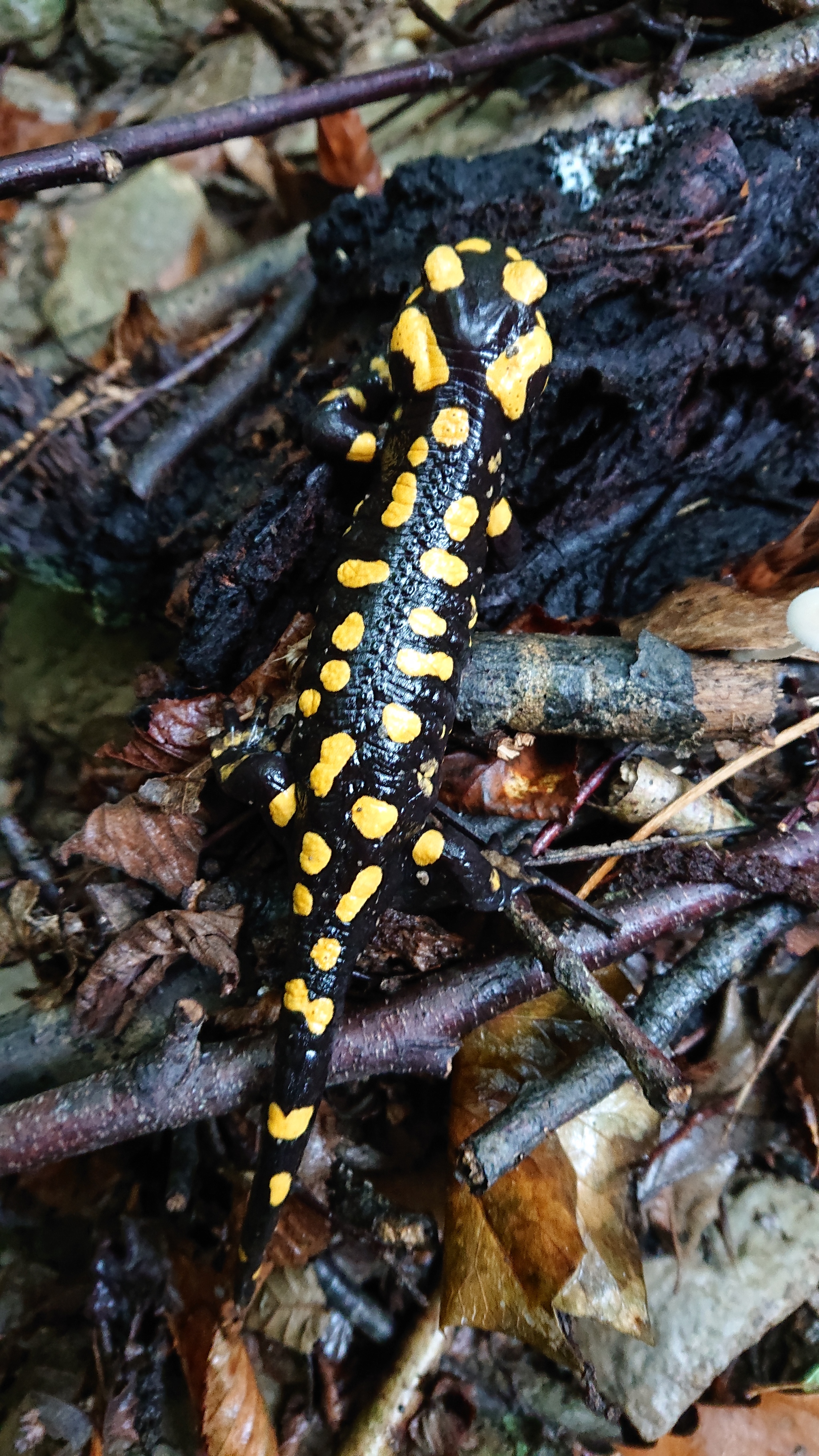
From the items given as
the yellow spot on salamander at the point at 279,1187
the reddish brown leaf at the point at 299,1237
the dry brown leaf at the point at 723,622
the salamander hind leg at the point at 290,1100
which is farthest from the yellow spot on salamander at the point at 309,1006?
the dry brown leaf at the point at 723,622

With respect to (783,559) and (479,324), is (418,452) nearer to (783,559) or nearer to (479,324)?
(479,324)

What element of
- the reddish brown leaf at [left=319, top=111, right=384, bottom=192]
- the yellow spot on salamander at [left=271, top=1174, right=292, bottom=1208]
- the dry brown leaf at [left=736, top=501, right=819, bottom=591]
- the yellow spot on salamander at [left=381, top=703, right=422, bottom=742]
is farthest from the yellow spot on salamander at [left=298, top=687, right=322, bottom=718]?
the reddish brown leaf at [left=319, top=111, right=384, bottom=192]

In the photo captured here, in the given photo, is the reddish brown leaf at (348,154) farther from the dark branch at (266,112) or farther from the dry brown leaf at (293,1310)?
the dry brown leaf at (293,1310)

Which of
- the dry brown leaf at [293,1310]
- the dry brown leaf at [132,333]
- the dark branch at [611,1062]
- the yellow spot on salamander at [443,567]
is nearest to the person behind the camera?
the dark branch at [611,1062]

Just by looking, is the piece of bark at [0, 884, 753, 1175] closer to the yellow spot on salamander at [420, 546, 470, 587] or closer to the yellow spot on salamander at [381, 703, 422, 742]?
the yellow spot on salamander at [381, 703, 422, 742]

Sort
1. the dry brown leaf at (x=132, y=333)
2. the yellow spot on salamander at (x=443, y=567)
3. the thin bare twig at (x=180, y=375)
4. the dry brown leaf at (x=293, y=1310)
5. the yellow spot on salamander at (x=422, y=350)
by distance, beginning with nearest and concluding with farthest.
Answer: the dry brown leaf at (x=293, y=1310)
the yellow spot on salamander at (x=443, y=567)
the yellow spot on salamander at (x=422, y=350)
the thin bare twig at (x=180, y=375)
the dry brown leaf at (x=132, y=333)

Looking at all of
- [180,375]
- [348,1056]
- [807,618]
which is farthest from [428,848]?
[180,375]

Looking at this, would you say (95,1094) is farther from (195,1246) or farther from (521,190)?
(521,190)

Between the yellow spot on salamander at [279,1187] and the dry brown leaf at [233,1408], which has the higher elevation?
the yellow spot on salamander at [279,1187]
